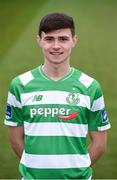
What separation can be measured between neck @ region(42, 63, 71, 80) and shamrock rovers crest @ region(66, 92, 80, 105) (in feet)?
0.32

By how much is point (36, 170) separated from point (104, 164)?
1.34 metres

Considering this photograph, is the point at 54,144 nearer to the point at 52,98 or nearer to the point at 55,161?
the point at 55,161

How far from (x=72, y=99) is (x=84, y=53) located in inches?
51.2

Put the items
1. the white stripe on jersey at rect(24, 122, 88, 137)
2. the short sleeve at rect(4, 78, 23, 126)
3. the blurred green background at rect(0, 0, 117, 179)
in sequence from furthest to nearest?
the blurred green background at rect(0, 0, 117, 179) → the short sleeve at rect(4, 78, 23, 126) → the white stripe on jersey at rect(24, 122, 88, 137)

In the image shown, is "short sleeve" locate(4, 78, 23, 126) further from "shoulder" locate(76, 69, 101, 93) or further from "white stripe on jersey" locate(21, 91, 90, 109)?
"shoulder" locate(76, 69, 101, 93)

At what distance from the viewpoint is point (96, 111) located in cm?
206

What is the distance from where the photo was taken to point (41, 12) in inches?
127

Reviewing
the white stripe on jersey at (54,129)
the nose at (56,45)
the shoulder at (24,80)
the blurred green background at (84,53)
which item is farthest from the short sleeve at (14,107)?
the blurred green background at (84,53)

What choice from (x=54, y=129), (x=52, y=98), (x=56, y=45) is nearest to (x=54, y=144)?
(x=54, y=129)

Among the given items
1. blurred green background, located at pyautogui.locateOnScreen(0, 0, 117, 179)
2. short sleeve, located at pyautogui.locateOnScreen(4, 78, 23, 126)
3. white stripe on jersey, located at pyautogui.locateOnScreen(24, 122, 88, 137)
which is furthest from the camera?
blurred green background, located at pyautogui.locateOnScreen(0, 0, 117, 179)

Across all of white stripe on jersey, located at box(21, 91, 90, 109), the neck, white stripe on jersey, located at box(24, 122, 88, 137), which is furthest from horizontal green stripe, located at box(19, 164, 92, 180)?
the neck

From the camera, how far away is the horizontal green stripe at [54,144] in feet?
6.34

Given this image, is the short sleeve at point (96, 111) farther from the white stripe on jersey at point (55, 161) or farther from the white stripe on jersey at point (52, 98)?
the white stripe on jersey at point (55, 161)

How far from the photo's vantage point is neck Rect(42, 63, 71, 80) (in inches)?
79.0
